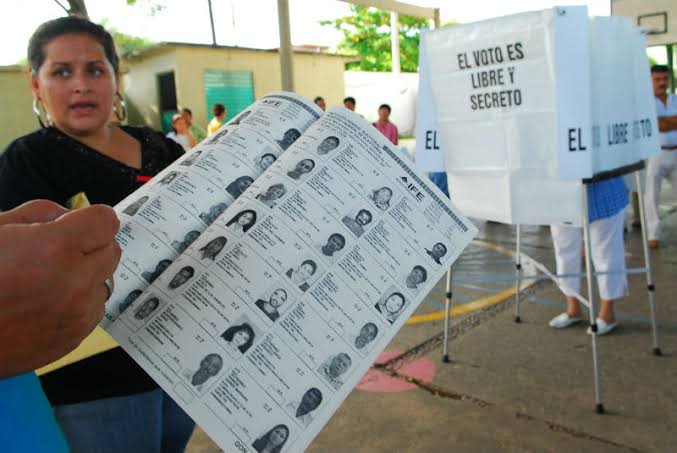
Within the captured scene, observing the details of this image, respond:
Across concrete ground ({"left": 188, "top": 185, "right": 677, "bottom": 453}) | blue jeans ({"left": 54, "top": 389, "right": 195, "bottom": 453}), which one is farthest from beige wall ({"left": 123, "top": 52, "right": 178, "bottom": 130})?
blue jeans ({"left": 54, "top": 389, "right": 195, "bottom": 453})

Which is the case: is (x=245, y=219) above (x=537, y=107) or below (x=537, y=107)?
below

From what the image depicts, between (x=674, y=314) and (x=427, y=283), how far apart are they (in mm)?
3294

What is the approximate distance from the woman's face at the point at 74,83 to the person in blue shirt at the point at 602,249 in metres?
2.50

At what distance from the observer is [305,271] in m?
0.81

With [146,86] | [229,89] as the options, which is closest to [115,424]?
[229,89]

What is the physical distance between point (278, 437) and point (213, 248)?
30 centimetres

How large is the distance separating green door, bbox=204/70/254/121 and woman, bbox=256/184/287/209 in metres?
12.9

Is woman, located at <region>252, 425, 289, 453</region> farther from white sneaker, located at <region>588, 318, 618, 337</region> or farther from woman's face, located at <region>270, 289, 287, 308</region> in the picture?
white sneaker, located at <region>588, 318, 618, 337</region>

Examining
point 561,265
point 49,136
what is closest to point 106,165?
point 49,136

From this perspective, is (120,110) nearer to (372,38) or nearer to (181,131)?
(181,131)

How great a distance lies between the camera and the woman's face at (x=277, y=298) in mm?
781

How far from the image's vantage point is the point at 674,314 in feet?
11.2

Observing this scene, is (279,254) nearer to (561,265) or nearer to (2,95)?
(561,265)

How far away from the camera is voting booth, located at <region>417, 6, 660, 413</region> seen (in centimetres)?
224
